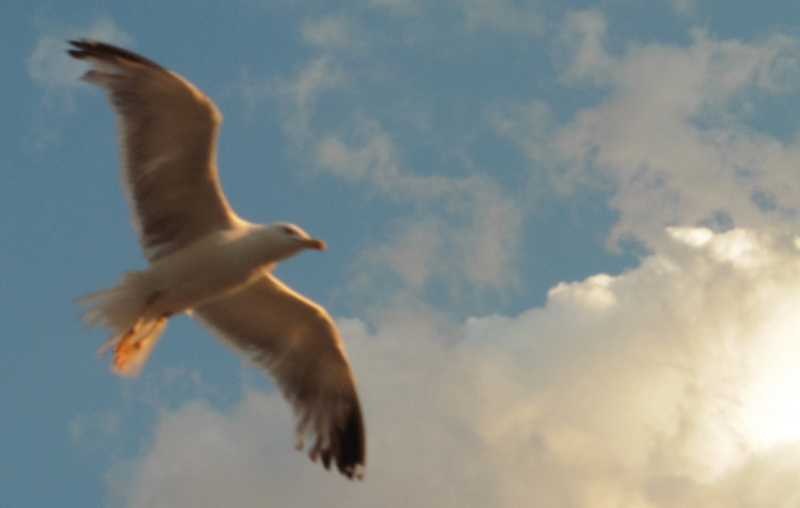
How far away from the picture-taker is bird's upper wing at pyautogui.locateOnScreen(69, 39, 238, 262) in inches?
388

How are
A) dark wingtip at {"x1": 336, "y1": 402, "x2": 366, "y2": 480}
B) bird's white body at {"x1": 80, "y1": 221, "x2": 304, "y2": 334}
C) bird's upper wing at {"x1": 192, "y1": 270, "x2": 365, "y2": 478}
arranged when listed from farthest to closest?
dark wingtip at {"x1": 336, "y1": 402, "x2": 366, "y2": 480} → bird's upper wing at {"x1": 192, "y1": 270, "x2": 365, "y2": 478} → bird's white body at {"x1": 80, "y1": 221, "x2": 304, "y2": 334}

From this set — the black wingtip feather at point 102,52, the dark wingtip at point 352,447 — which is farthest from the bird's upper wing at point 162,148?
the dark wingtip at point 352,447

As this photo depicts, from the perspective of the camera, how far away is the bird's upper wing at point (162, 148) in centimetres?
984

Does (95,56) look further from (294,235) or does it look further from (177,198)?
(294,235)

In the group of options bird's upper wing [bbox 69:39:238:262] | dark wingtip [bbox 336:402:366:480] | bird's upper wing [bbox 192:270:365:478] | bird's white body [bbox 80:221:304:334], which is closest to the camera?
bird's upper wing [bbox 69:39:238:262]

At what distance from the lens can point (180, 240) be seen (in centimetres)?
1044

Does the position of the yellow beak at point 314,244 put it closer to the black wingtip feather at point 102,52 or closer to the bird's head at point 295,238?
the bird's head at point 295,238

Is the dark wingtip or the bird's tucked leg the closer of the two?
the bird's tucked leg

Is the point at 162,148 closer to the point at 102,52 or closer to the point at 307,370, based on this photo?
the point at 102,52

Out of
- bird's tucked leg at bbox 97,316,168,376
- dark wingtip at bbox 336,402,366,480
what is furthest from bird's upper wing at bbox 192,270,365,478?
bird's tucked leg at bbox 97,316,168,376

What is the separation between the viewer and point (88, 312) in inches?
405

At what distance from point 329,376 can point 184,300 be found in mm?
1934

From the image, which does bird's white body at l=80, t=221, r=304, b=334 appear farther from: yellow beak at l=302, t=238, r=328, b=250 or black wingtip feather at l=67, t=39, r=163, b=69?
black wingtip feather at l=67, t=39, r=163, b=69

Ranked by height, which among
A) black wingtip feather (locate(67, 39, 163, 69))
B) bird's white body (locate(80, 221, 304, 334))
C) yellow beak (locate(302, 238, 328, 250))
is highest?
black wingtip feather (locate(67, 39, 163, 69))
